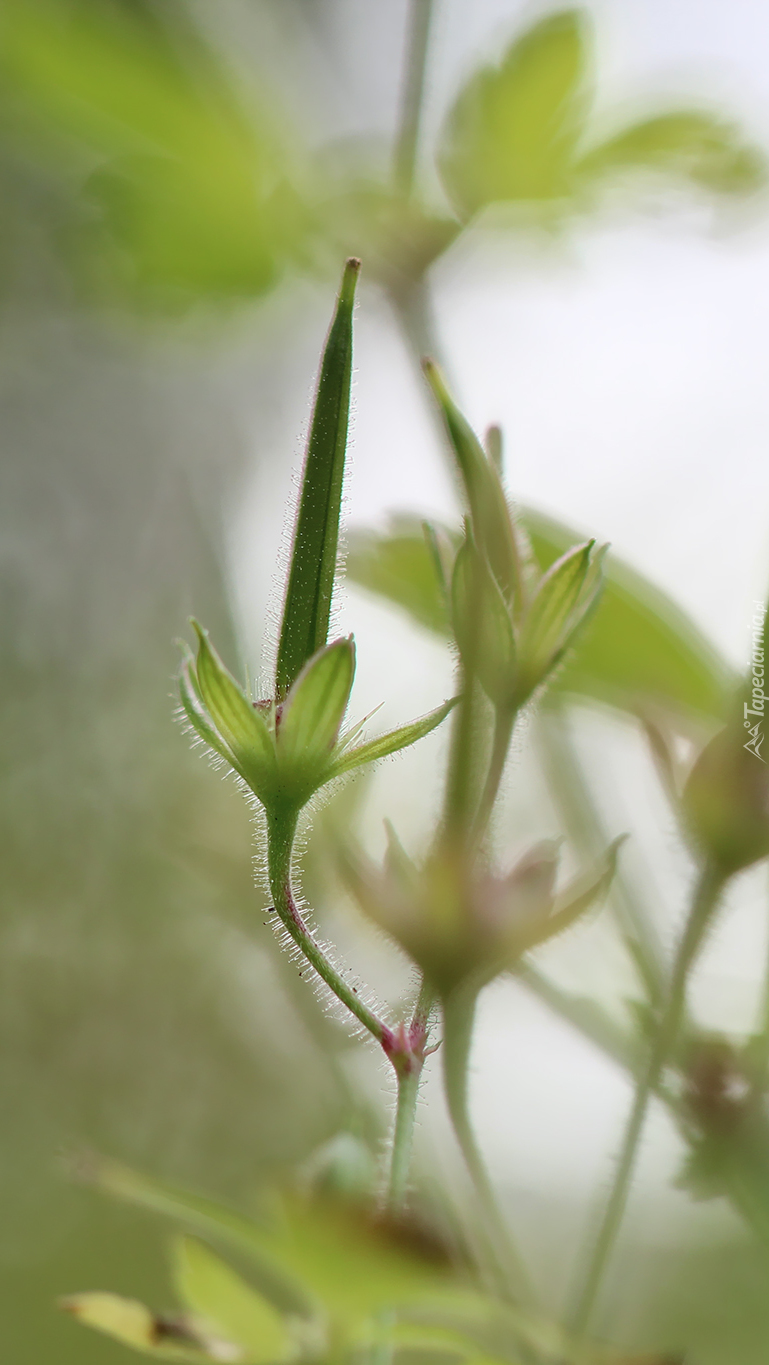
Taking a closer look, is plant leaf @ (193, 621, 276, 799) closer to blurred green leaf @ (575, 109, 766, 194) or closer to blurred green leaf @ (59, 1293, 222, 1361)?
blurred green leaf @ (59, 1293, 222, 1361)

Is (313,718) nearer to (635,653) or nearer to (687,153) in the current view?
(635,653)

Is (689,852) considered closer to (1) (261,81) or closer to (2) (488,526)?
(2) (488,526)

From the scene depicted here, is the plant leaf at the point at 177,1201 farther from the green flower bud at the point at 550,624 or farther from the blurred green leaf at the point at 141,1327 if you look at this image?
the green flower bud at the point at 550,624

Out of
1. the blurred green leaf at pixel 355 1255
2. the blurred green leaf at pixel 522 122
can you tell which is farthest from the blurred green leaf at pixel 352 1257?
the blurred green leaf at pixel 522 122

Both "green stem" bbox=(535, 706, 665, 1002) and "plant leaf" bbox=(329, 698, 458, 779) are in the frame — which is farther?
"green stem" bbox=(535, 706, 665, 1002)

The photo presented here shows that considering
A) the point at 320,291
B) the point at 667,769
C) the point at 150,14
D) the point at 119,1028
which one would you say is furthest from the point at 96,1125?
the point at 667,769

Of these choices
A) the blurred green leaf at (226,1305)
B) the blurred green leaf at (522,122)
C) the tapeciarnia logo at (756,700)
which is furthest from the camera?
the blurred green leaf at (522,122)

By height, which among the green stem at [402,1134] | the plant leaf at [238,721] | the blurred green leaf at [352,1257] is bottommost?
the blurred green leaf at [352,1257]

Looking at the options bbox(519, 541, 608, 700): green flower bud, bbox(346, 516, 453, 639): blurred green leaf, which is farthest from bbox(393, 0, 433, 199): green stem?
bbox(519, 541, 608, 700): green flower bud
